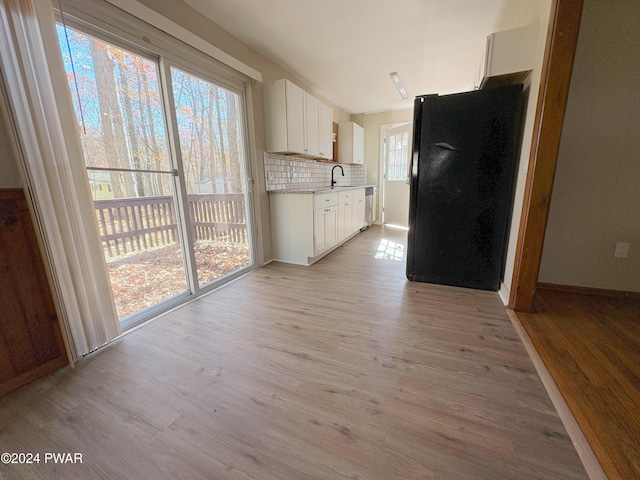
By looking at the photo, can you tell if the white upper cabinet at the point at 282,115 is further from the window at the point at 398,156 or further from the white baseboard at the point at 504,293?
the window at the point at 398,156

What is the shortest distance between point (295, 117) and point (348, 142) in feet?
7.42

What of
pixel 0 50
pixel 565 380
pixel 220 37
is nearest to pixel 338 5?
pixel 220 37

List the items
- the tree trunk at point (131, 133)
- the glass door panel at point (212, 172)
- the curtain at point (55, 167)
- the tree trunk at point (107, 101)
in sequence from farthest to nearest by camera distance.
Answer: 1. the glass door panel at point (212, 172)
2. the tree trunk at point (131, 133)
3. the tree trunk at point (107, 101)
4. the curtain at point (55, 167)

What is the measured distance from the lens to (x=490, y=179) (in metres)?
2.28

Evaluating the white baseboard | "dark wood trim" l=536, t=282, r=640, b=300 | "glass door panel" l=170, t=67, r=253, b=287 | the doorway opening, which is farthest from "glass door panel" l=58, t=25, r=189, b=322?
the doorway opening

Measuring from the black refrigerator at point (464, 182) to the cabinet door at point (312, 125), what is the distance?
1591mm

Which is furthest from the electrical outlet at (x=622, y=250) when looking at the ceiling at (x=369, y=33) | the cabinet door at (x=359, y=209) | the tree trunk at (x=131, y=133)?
the tree trunk at (x=131, y=133)

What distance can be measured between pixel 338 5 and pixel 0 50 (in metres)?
2.16

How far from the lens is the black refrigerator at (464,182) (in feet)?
7.20

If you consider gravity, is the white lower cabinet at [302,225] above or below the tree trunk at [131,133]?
below

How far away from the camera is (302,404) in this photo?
4.09ft

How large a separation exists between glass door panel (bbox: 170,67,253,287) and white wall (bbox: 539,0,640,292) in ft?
9.78

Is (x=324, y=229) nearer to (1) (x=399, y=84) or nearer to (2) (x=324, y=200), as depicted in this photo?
(2) (x=324, y=200)

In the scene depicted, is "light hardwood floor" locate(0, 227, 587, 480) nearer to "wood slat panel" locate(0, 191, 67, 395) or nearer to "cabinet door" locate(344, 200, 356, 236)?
"wood slat panel" locate(0, 191, 67, 395)
